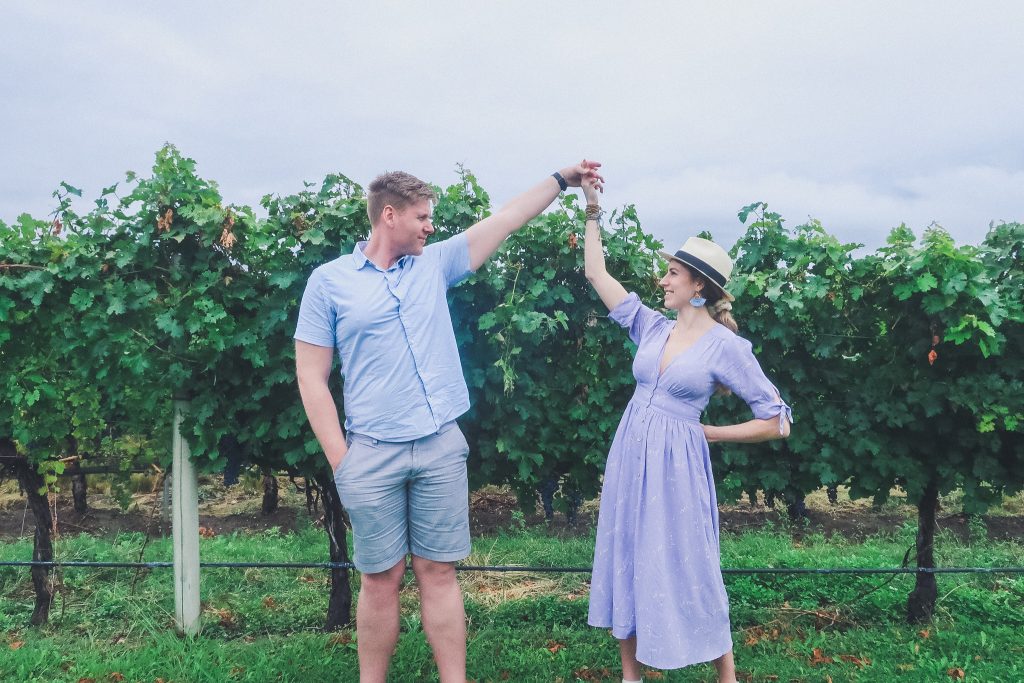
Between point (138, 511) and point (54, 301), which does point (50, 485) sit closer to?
point (54, 301)

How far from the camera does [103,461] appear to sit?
936 centimetres

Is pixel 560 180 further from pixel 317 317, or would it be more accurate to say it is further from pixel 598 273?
pixel 317 317

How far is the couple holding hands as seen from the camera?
3215 millimetres

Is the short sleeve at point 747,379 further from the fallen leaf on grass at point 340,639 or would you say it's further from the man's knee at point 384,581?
the fallen leaf on grass at point 340,639

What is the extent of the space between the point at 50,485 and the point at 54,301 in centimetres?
222

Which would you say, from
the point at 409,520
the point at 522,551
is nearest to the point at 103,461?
the point at 522,551

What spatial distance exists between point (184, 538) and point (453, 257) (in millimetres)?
2791

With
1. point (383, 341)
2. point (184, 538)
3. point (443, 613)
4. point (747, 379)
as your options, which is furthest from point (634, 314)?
point (184, 538)

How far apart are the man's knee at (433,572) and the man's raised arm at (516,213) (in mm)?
1218

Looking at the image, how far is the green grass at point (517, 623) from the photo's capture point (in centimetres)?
442

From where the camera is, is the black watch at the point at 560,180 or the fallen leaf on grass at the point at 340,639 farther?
the fallen leaf on grass at the point at 340,639

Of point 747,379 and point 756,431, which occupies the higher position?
point 747,379

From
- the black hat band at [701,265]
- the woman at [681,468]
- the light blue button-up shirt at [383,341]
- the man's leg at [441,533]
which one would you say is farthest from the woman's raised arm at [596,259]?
the man's leg at [441,533]

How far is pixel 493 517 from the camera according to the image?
9.20 metres
